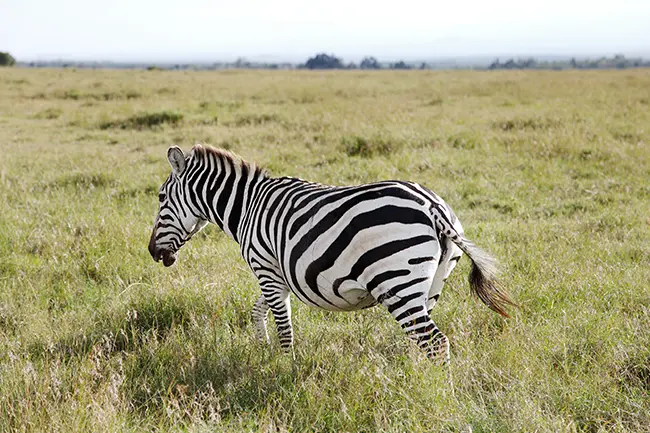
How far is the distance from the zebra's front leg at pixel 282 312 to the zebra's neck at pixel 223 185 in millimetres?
575

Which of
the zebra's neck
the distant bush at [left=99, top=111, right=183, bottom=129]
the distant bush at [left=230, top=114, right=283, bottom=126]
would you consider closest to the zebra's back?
the zebra's neck

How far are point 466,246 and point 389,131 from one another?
920 centimetres

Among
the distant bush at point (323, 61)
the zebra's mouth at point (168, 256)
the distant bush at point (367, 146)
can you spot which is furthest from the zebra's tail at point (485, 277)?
the distant bush at point (323, 61)

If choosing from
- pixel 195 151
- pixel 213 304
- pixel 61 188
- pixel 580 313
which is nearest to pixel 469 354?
pixel 580 313

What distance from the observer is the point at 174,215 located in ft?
16.1

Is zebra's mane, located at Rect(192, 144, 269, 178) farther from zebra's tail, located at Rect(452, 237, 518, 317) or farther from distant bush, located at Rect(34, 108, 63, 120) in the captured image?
distant bush, located at Rect(34, 108, 63, 120)

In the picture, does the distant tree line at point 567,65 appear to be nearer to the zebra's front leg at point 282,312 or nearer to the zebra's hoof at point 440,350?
the zebra's front leg at point 282,312

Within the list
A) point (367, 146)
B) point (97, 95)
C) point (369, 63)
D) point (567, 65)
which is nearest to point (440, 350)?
point (367, 146)

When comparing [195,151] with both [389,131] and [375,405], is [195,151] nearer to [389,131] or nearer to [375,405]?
[375,405]

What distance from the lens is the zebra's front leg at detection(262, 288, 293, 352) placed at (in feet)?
13.8

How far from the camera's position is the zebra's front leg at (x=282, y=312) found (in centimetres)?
420

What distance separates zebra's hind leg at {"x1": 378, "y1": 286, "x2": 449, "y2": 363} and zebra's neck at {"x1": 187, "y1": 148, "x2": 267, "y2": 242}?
5.06 feet

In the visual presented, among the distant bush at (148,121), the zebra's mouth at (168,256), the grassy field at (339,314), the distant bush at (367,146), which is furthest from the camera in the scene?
the distant bush at (148,121)

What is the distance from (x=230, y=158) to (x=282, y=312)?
127 cm
